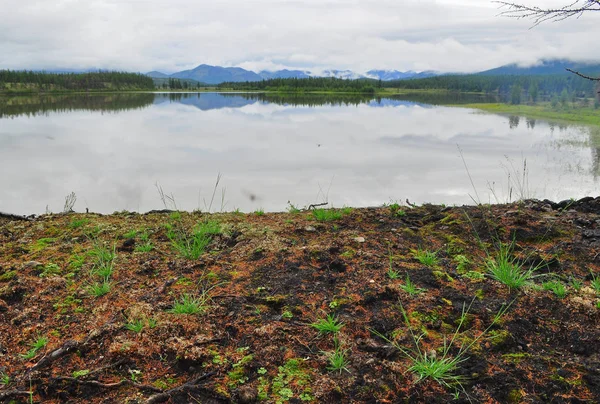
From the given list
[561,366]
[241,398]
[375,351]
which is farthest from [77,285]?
[561,366]

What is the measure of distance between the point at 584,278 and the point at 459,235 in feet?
4.50

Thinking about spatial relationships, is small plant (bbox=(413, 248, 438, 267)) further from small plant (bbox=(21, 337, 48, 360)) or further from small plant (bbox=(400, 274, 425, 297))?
small plant (bbox=(21, 337, 48, 360))

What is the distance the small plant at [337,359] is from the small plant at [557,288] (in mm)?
1881

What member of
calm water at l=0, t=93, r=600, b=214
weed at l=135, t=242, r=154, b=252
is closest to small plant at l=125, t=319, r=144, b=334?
weed at l=135, t=242, r=154, b=252

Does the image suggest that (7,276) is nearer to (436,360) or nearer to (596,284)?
(436,360)

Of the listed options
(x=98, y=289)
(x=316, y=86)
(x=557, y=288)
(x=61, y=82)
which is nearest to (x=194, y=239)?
(x=98, y=289)

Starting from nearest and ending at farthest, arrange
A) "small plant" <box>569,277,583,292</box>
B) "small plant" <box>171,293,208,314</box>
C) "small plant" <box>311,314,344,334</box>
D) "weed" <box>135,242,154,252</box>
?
1. "small plant" <box>311,314,344,334</box>
2. "small plant" <box>171,293,208,314</box>
3. "small plant" <box>569,277,583,292</box>
4. "weed" <box>135,242,154,252</box>

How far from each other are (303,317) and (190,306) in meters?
0.87

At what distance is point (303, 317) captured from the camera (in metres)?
3.17

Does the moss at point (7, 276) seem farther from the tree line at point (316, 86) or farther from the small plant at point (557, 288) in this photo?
the tree line at point (316, 86)

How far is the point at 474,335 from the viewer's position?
116 inches

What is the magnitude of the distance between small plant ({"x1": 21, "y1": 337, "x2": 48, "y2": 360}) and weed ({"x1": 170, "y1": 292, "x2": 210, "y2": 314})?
2.81ft

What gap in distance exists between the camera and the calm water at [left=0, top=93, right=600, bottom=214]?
10.0 m

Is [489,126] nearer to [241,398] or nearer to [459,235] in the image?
[459,235]
